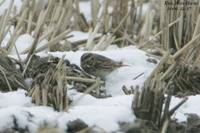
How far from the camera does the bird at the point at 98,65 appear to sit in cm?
538

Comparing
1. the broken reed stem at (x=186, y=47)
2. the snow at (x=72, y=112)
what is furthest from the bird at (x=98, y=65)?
the snow at (x=72, y=112)

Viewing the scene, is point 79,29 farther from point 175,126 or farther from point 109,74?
point 175,126

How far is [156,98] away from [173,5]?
252cm

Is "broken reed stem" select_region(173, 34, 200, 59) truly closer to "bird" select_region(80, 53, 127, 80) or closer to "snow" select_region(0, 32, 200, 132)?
"bird" select_region(80, 53, 127, 80)

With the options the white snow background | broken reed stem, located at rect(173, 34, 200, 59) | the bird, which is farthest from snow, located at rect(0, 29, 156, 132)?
broken reed stem, located at rect(173, 34, 200, 59)

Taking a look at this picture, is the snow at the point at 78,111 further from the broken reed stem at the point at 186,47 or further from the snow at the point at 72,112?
the broken reed stem at the point at 186,47

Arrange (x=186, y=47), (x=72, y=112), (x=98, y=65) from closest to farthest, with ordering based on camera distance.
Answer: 1. (x=72, y=112)
2. (x=186, y=47)
3. (x=98, y=65)

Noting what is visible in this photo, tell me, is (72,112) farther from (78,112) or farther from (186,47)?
(186,47)

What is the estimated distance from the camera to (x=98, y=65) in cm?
552

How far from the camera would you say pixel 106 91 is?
5.05 metres

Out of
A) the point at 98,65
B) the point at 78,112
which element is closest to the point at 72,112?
the point at 78,112

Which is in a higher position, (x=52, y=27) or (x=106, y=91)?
(x=52, y=27)

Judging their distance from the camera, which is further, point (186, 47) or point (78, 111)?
point (186, 47)

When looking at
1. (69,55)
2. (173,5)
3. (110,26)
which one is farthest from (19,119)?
(110,26)
